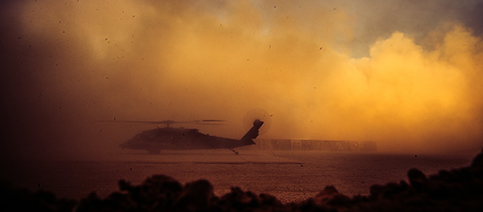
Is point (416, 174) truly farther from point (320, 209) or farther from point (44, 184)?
point (44, 184)

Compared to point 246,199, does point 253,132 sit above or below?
above

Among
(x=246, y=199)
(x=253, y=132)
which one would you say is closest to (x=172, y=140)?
(x=253, y=132)

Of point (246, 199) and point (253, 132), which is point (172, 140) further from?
point (246, 199)

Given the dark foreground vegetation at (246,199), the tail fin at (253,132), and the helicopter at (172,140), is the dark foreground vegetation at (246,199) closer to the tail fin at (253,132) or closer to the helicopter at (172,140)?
the helicopter at (172,140)

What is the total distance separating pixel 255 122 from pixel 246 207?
19262mm

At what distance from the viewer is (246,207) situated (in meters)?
2.45

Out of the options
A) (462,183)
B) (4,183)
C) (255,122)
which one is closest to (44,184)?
(4,183)

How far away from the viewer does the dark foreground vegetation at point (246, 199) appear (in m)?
2.04

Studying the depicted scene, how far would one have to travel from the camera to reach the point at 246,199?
2547mm

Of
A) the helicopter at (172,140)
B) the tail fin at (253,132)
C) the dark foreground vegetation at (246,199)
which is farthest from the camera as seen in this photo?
the tail fin at (253,132)

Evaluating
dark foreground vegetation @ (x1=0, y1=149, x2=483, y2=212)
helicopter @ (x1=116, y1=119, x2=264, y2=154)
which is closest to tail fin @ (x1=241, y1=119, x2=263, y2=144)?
helicopter @ (x1=116, y1=119, x2=264, y2=154)

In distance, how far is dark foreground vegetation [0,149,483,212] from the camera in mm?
2043

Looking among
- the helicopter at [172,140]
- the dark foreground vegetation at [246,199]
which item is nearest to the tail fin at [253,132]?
the helicopter at [172,140]

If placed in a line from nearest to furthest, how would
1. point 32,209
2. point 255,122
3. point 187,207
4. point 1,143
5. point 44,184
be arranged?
point 32,209 → point 187,207 → point 44,184 → point 1,143 → point 255,122
